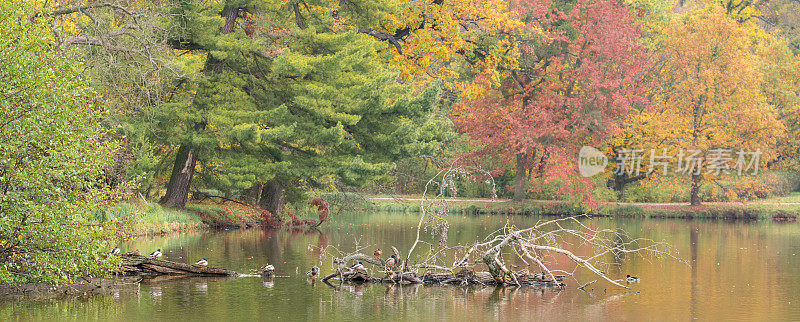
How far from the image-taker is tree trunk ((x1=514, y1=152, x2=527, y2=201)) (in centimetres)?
4000

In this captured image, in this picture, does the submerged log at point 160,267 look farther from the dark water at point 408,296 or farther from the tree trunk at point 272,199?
the tree trunk at point 272,199

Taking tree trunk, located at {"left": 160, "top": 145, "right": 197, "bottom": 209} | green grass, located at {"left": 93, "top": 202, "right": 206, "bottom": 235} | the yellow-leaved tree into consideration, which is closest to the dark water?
green grass, located at {"left": 93, "top": 202, "right": 206, "bottom": 235}

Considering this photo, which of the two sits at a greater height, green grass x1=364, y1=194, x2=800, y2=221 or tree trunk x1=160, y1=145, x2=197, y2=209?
tree trunk x1=160, y1=145, x2=197, y2=209

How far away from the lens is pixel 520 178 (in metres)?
40.4

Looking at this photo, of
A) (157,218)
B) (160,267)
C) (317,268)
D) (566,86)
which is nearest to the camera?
(160,267)

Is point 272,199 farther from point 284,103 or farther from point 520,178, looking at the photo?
point 520,178

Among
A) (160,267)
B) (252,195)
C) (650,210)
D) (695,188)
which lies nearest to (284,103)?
(252,195)

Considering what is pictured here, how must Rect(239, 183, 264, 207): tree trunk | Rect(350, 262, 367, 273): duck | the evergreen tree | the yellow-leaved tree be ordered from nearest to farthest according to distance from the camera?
Rect(350, 262, 367, 273): duck, the evergreen tree, Rect(239, 183, 264, 207): tree trunk, the yellow-leaved tree

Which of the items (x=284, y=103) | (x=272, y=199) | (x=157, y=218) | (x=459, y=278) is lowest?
(x=459, y=278)

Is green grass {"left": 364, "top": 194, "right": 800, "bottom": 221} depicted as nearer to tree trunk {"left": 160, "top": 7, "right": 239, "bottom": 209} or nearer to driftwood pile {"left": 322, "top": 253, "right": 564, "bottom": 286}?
tree trunk {"left": 160, "top": 7, "right": 239, "bottom": 209}

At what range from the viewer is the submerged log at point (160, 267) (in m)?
15.1

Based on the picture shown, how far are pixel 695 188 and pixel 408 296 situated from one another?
28.5 metres

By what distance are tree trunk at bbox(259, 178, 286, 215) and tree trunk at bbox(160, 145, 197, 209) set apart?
4.65 m

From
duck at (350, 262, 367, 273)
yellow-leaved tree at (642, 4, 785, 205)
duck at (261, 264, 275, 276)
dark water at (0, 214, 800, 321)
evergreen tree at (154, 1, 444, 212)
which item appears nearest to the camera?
dark water at (0, 214, 800, 321)
